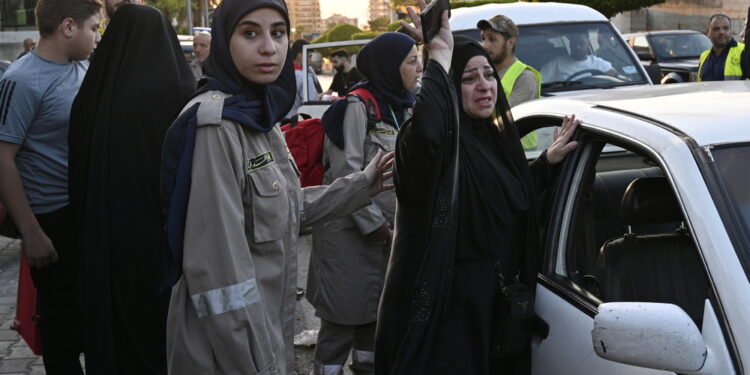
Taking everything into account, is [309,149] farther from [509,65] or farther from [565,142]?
[509,65]

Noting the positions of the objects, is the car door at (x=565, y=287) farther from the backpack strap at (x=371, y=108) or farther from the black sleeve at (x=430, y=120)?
the backpack strap at (x=371, y=108)

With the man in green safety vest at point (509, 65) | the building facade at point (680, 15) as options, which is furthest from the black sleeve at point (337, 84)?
the building facade at point (680, 15)

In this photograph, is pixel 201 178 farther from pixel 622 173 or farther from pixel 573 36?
pixel 573 36

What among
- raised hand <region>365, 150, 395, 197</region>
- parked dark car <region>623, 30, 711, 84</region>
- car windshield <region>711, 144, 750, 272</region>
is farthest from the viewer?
parked dark car <region>623, 30, 711, 84</region>

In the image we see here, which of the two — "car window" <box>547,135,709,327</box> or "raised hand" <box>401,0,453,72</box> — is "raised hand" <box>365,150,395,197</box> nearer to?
"raised hand" <box>401,0,453,72</box>

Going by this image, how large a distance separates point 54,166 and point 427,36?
196 cm

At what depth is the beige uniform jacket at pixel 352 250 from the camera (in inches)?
186

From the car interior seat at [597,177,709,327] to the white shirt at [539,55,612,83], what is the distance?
4946 mm

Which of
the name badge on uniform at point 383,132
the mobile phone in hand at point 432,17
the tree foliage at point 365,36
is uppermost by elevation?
the mobile phone in hand at point 432,17

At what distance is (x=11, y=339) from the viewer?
581 cm

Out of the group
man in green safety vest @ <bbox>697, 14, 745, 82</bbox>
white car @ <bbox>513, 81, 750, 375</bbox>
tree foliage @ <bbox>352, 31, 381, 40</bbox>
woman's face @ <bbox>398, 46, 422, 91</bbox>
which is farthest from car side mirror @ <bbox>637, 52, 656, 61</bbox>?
white car @ <bbox>513, 81, 750, 375</bbox>

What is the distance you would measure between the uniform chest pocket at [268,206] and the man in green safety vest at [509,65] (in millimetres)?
3839

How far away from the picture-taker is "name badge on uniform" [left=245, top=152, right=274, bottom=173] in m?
2.91

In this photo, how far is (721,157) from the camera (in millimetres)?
2521
